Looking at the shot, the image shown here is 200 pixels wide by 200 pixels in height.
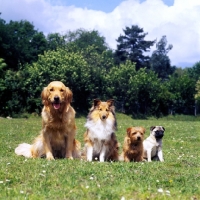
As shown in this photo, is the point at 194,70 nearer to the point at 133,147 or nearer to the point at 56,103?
the point at 133,147

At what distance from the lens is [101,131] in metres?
10.5

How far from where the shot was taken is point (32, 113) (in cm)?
4869

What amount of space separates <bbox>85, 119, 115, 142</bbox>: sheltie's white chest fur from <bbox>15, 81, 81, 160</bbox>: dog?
1.78 feet

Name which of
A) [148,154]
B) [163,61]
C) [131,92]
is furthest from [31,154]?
[163,61]

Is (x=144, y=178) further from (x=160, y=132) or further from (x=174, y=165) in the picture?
(x=160, y=132)

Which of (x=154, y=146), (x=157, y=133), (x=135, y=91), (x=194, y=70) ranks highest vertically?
(x=194, y=70)

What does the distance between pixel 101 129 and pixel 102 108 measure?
584mm

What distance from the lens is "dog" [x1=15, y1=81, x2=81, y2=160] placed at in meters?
9.98

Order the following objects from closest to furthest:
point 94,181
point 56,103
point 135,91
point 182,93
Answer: point 94,181, point 56,103, point 135,91, point 182,93

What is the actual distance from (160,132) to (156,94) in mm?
52157

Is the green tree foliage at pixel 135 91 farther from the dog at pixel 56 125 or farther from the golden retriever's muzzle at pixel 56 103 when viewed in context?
the golden retriever's muzzle at pixel 56 103

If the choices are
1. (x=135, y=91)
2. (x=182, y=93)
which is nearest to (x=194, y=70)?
(x=182, y=93)

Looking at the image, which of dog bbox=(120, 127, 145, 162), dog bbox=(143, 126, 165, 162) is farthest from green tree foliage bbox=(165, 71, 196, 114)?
dog bbox=(120, 127, 145, 162)

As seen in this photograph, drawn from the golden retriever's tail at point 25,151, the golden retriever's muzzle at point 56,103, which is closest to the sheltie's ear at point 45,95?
the golden retriever's muzzle at point 56,103
